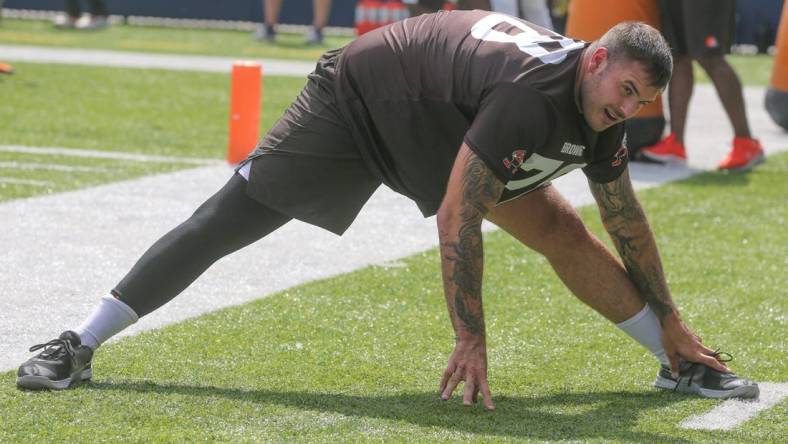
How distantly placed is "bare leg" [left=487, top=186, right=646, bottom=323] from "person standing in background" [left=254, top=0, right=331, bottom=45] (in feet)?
46.2

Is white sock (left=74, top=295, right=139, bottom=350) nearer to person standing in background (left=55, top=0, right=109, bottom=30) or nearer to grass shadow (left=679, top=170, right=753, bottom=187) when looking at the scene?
grass shadow (left=679, top=170, right=753, bottom=187)

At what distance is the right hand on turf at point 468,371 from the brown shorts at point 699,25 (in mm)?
5875

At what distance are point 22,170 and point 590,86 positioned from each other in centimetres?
538

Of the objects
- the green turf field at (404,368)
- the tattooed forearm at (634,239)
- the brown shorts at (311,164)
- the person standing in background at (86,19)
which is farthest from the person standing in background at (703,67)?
the person standing in background at (86,19)

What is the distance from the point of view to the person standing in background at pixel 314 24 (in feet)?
61.2

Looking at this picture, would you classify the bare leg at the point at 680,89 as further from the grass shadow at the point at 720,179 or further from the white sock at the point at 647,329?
the white sock at the point at 647,329

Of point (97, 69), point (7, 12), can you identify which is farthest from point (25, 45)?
point (7, 12)

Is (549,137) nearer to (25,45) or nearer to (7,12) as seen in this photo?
(25,45)

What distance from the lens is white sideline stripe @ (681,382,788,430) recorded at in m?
4.34

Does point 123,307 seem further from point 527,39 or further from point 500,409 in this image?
point 527,39

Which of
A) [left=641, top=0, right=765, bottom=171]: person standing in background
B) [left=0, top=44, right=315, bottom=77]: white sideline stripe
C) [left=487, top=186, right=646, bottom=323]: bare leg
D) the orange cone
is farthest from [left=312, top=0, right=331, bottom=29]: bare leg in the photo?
[left=487, top=186, right=646, bottom=323]: bare leg

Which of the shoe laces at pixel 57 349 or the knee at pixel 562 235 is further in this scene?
the knee at pixel 562 235

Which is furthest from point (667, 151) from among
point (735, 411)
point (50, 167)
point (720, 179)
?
point (735, 411)

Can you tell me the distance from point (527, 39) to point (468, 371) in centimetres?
99
